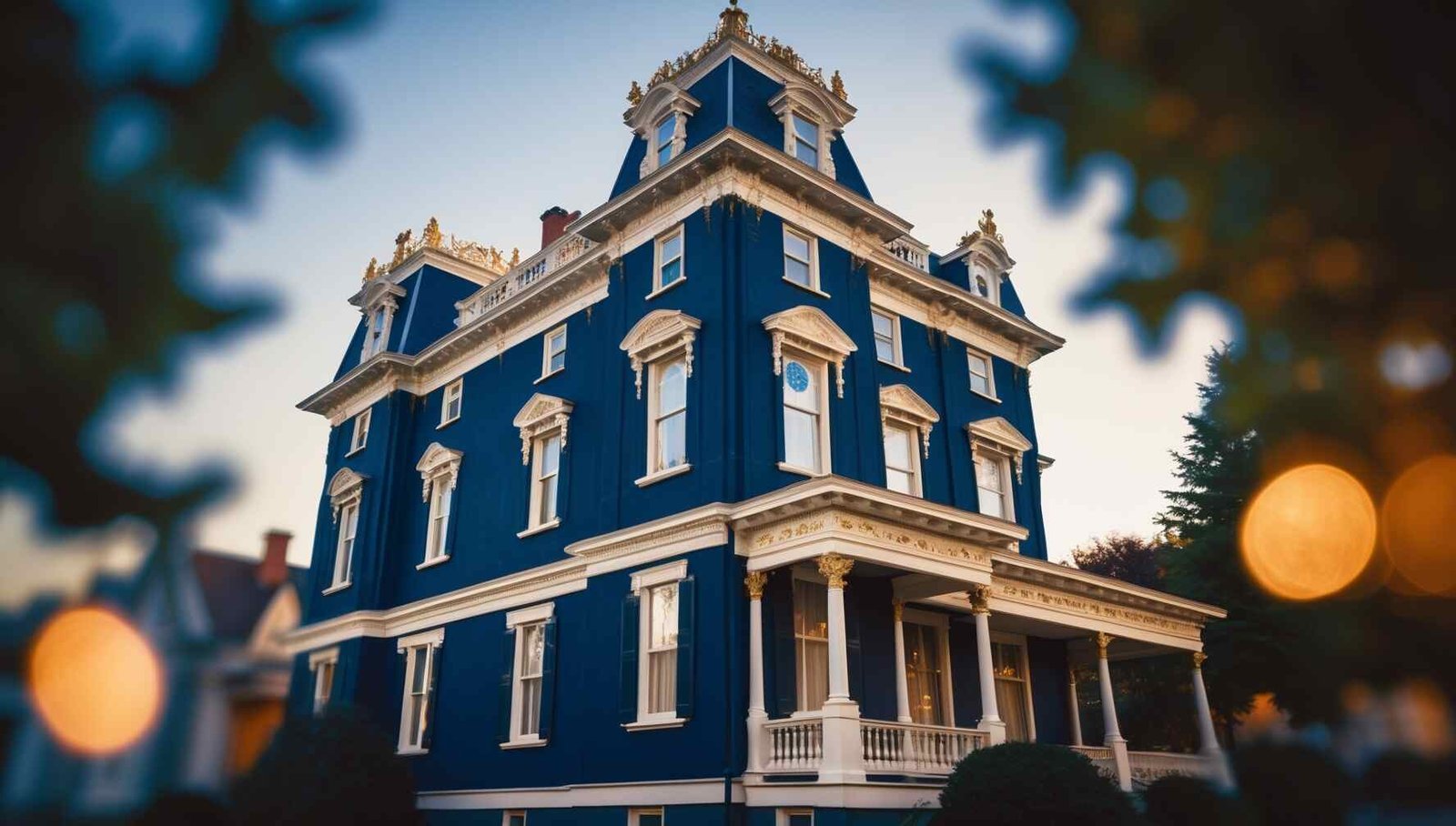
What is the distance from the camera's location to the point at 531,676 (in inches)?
845

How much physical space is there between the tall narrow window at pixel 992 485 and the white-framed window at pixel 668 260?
10.2 meters

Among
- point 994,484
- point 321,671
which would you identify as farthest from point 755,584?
point 321,671

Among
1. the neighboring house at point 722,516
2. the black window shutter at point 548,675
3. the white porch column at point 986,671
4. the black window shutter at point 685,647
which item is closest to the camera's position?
the neighboring house at point 722,516

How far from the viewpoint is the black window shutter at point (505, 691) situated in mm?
21375

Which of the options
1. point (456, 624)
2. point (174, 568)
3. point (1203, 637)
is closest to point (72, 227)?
point (174, 568)

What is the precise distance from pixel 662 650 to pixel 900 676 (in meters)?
4.57

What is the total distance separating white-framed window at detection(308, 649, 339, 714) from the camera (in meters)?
4.32

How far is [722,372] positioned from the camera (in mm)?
18516

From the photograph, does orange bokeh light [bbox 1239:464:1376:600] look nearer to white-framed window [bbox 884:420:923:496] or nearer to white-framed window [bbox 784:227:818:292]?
white-framed window [bbox 784:227:818:292]

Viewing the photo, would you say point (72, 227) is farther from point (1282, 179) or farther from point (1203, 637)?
point (1203, 637)

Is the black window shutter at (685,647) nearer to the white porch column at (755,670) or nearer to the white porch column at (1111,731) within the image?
the white porch column at (755,670)

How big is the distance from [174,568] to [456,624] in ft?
73.9

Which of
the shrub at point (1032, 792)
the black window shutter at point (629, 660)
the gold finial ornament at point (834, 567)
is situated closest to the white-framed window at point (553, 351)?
the black window shutter at point (629, 660)

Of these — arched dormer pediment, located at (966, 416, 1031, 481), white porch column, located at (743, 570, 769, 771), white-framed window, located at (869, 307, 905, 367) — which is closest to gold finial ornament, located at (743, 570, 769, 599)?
white porch column, located at (743, 570, 769, 771)
